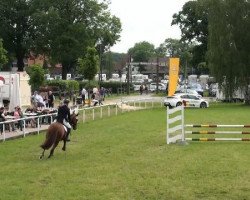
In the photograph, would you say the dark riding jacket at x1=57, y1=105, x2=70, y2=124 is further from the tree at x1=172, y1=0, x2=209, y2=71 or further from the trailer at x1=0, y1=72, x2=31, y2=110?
the tree at x1=172, y1=0, x2=209, y2=71

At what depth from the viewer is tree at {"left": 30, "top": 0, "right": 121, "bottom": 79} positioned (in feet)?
247

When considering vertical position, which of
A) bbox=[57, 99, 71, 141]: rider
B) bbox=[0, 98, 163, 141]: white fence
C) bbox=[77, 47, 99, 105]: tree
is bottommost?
bbox=[0, 98, 163, 141]: white fence

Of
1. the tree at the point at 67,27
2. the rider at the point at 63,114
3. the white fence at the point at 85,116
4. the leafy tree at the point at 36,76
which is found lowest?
the white fence at the point at 85,116

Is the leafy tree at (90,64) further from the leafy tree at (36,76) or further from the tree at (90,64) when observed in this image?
the leafy tree at (36,76)

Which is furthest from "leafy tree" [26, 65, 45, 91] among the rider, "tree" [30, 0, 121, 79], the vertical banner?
the rider

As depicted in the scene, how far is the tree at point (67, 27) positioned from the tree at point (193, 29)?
12576 millimetres

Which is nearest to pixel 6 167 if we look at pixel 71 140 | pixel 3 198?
pixel 3 198

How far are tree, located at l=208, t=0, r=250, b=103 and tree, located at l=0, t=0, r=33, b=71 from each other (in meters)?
37.5

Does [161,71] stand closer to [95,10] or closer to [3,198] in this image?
[95,10]

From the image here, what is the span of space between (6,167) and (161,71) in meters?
145

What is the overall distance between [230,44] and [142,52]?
14190 centimetres

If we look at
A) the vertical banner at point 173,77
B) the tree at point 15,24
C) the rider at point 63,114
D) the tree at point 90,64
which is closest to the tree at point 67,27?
the tree at point 15,24

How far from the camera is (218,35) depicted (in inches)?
1868

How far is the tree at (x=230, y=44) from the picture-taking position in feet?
153
